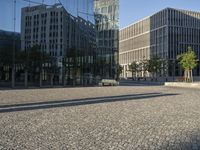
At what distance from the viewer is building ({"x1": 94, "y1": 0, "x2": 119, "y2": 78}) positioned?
198ft

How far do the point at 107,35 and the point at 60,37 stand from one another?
42.2 ft

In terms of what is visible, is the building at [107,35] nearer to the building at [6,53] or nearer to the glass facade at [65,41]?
the glass facade at [65,41]

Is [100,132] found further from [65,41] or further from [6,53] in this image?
[65,41]

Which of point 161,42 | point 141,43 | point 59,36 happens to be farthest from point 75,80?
point 141,43

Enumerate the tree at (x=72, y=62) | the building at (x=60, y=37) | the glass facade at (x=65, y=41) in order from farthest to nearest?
the tree at (x=72, y=62) → the building at (x=60, y=37) → the glass facade at (x=65, y=41)

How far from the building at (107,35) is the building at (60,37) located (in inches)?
158

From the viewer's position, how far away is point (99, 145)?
301 inches

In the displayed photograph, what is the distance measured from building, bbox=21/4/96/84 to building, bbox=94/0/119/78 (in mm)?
4018

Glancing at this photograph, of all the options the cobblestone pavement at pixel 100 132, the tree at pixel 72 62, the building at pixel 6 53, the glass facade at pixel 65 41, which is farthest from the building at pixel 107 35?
the cobblestone pavement at pixel 100 132

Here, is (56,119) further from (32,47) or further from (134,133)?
(32,47)

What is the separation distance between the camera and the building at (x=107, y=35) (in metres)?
60.3

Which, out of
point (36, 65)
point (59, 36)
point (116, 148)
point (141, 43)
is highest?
point (141, 43)

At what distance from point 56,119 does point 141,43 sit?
15378 centimetres

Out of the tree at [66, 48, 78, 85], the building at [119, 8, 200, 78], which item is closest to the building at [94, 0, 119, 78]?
the tree at [66, 48, 78, 85]
